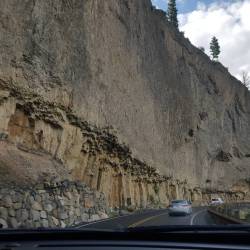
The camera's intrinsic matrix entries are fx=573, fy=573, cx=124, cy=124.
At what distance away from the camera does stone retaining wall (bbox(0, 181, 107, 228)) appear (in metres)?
22.1

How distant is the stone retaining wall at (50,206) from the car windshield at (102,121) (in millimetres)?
59

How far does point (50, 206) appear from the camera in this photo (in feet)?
82.7

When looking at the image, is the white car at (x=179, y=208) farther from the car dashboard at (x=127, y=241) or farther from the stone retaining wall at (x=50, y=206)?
the car dashboard at (x=127, y=241)

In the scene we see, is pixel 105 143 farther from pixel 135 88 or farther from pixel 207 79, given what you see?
pixel 207 79

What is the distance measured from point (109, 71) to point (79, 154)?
9.58 metres

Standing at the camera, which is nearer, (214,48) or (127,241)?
(127,241)

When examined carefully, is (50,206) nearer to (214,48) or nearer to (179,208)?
(179,208)

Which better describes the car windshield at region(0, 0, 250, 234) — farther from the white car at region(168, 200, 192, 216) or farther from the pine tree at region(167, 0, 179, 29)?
the pine tree at region(167, 0, 179, 29)

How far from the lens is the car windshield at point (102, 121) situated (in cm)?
2809

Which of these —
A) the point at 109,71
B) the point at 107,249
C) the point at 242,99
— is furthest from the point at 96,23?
the point at 242,99

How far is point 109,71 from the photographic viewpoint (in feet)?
152

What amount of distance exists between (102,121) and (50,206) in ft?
58.8

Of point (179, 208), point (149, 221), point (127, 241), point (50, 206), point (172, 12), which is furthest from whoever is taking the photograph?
point (172, 12)

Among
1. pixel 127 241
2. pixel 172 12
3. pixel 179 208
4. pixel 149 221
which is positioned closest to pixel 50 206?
pixel 149 221
